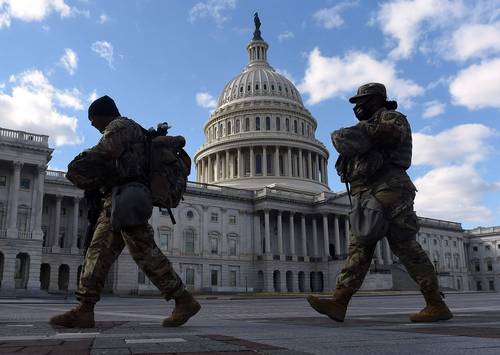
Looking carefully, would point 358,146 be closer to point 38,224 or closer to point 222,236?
point 38,224

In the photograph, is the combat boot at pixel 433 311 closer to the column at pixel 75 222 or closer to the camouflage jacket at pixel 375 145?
the camouflage jacket at pixel 375 145

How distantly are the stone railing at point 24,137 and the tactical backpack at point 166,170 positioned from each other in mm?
51944

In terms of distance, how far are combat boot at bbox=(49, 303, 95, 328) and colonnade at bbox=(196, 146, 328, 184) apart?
8242 centimetres

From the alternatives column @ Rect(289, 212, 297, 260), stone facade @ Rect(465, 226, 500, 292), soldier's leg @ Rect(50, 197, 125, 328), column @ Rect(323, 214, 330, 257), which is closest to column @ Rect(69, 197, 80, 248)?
column @ Rect(289, 212, 297, 260)

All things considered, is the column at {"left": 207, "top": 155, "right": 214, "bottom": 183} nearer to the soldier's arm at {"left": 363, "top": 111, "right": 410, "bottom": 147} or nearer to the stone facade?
the stone facade

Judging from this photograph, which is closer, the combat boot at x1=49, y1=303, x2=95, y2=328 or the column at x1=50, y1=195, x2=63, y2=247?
the combat boot at x1=49, y1=303, x2=95, y2=328

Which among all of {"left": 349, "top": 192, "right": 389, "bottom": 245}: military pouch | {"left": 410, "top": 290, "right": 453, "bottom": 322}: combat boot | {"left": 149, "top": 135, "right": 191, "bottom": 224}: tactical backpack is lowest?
{"left": 410, "top": 290, "right": 453, "bottom": 322}: combat boot

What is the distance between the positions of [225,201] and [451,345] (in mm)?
72330

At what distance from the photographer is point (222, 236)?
74938mm

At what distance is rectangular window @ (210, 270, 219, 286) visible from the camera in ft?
240

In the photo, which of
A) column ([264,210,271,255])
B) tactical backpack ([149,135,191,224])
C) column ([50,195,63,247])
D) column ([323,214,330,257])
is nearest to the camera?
tactical backpack ([149,135,191,224])

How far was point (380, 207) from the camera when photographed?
7258mm

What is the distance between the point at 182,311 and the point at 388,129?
3848mm

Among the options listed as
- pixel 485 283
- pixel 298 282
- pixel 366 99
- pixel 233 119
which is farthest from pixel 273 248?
pixel 366 99
